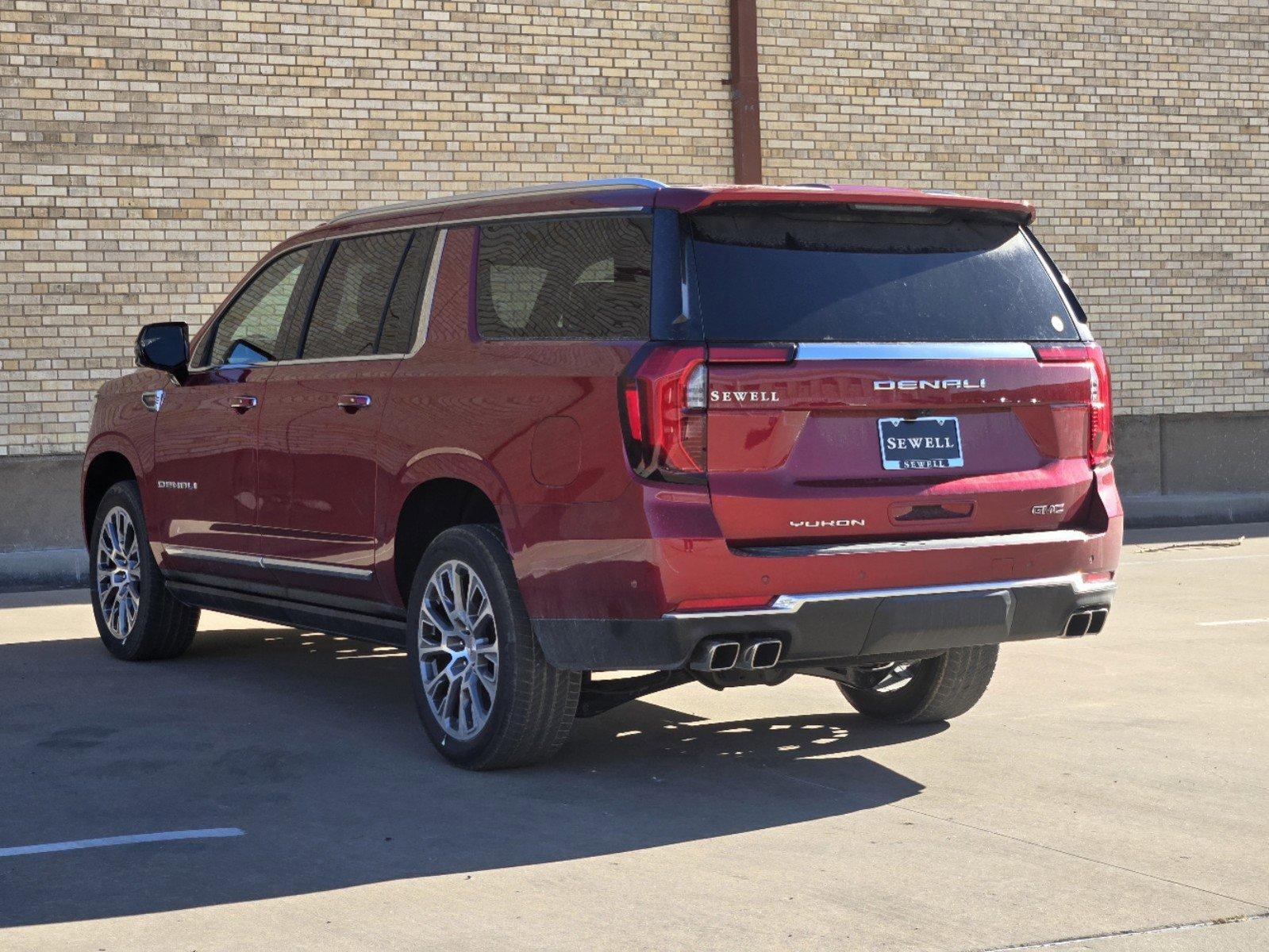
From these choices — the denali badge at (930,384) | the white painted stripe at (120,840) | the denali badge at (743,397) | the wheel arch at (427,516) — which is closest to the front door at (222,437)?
the wheel arch at (427,516)

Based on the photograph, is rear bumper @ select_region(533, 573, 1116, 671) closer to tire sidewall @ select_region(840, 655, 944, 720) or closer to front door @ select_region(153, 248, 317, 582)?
tire sidewall @ select_region(840, 655, 944, 720)

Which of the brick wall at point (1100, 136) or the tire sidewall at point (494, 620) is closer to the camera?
the tire sidewall at point (494, 620)

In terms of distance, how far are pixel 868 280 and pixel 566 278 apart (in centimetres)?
102

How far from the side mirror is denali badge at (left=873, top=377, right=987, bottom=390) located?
3.72m

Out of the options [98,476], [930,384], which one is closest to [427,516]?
[930,384]

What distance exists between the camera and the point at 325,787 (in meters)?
6.07

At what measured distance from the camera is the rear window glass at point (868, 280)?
5715 mm

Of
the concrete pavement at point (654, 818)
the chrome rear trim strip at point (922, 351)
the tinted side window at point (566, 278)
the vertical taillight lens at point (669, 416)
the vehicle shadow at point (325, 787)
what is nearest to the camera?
the concrete pavement at point (654, 818)

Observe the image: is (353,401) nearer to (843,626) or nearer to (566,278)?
(566,278)

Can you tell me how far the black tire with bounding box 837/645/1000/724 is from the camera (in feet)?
22.7

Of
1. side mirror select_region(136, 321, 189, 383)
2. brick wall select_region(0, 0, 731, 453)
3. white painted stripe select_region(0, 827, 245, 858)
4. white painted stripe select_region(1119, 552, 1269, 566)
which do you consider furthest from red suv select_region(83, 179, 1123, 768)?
brick wall select_region(0, 0, 731, 453)

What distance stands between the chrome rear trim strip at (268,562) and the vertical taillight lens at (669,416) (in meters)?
1.71

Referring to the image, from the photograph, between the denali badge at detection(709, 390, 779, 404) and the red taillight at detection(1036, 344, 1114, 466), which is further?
the red taillight at detection(1036, 344, 1114, 466)

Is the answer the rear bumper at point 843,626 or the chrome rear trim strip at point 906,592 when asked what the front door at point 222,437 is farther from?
the chrome rear trim strip at point 906,592
